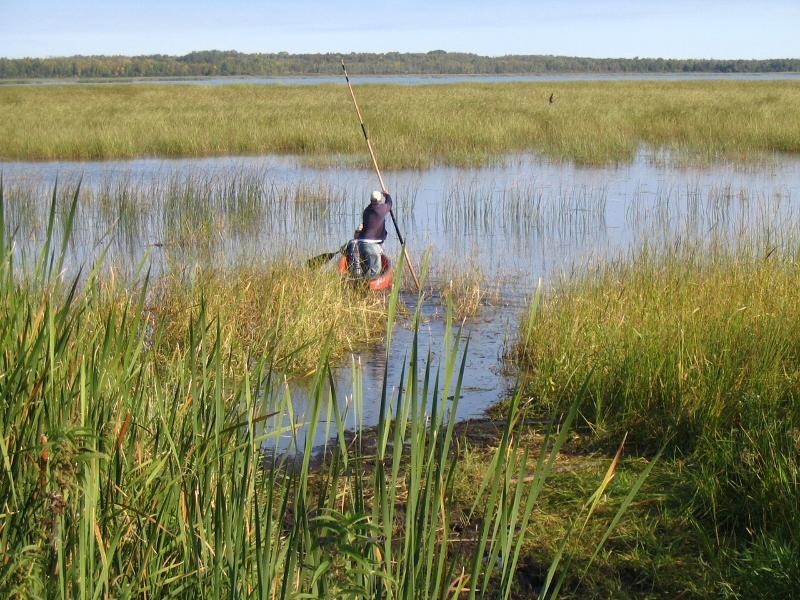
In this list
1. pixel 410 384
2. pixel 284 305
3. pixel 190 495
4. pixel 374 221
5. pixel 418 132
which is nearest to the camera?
pixel 410 384

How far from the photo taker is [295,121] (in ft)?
87.7

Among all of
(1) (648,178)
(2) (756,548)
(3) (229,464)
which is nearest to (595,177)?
(1) (648,178)

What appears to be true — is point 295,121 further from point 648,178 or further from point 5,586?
point 5,586

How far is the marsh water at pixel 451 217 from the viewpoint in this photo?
935 centimetres

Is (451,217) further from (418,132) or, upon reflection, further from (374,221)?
(418,132)

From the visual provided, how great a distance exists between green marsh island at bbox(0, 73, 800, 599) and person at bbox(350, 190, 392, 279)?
1.7 inches

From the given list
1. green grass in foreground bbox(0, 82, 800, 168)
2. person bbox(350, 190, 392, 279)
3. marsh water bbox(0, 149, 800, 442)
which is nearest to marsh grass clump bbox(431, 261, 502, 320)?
marsh water bbox(0, 149, 800, 442)

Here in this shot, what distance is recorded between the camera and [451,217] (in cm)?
1453

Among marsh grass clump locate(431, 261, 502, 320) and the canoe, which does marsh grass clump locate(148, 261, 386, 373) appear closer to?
the canoe

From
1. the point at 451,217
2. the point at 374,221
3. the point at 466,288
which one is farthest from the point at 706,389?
the point at 451,217

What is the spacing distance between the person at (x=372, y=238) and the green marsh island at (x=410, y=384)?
1.7 inches

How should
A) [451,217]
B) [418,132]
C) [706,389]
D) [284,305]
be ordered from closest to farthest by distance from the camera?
[706,389]
[284,305]
[451,217]
[418,132]

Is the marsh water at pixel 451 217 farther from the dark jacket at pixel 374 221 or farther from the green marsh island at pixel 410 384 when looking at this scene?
the dark jacket at pixel 374 221

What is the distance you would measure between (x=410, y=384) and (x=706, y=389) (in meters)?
3.12
